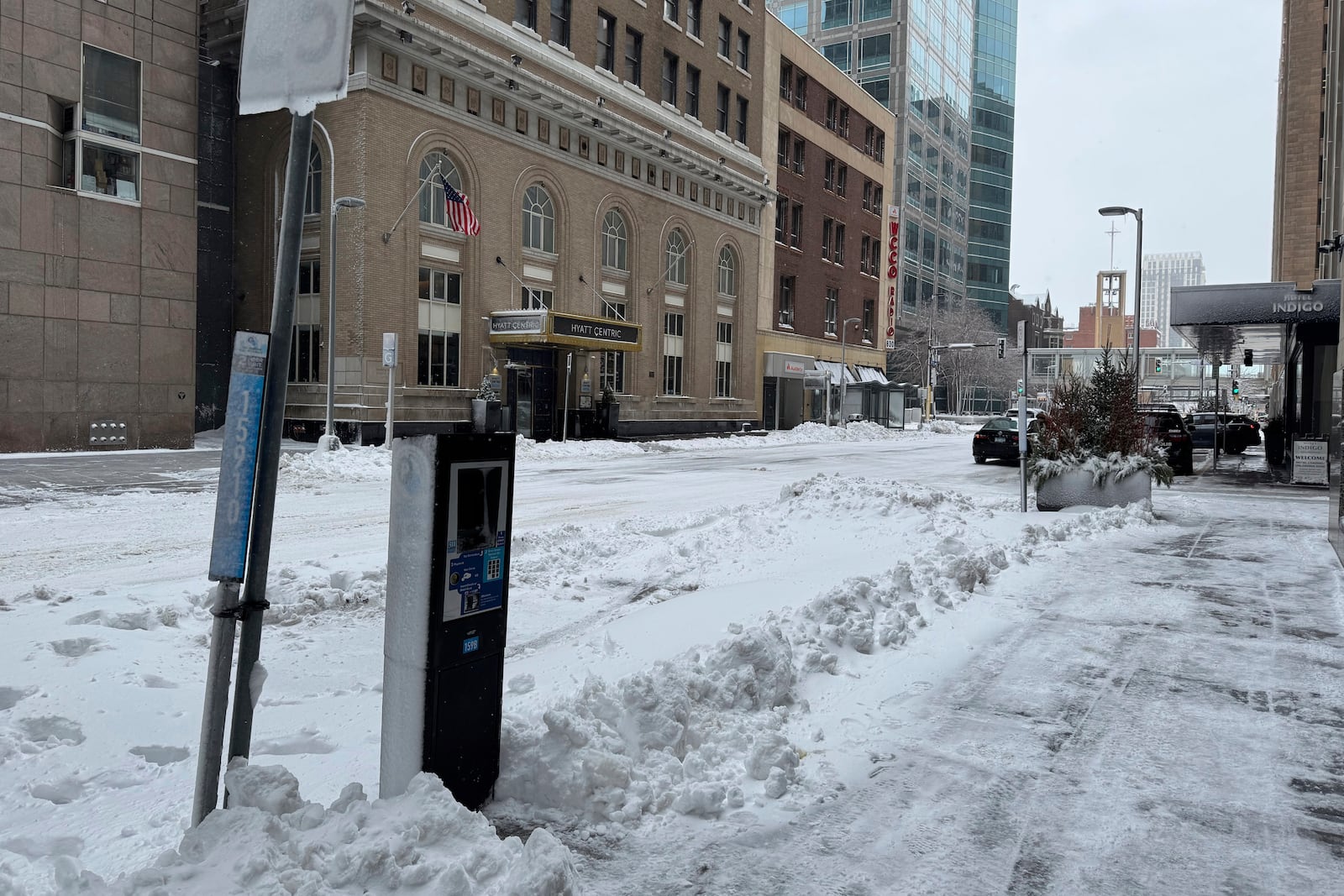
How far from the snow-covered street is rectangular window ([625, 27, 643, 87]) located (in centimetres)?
3206

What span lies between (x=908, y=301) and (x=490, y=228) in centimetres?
6314

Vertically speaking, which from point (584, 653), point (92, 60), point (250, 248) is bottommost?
point (584, 653)

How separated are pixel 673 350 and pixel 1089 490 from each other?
93.4 ft

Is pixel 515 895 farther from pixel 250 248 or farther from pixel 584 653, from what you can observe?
pixel 250 248

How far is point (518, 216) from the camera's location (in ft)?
107

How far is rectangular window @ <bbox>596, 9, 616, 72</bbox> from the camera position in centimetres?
3669

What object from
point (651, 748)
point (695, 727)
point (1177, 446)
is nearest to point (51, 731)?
point (651, 748)

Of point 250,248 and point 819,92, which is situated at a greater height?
point 819,92

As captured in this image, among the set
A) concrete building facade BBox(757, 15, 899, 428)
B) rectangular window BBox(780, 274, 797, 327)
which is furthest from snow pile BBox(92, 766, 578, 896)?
rectangular window BBox(780, 274, 797, 327)

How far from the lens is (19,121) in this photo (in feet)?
72.0

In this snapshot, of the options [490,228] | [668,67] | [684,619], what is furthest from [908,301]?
[684,619]

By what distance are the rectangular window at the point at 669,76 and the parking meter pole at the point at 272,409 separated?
1570 inches

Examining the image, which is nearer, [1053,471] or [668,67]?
[1053,471]

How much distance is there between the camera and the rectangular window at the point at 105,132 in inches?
910
